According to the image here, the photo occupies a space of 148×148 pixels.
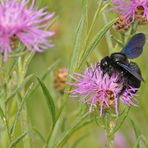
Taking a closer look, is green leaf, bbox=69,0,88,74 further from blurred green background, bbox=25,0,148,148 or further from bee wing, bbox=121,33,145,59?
blurred green background, bbox=25,0,148,148

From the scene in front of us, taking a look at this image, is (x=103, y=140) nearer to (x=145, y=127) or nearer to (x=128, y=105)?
(x=145, y=127)

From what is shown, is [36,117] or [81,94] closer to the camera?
[81,94]

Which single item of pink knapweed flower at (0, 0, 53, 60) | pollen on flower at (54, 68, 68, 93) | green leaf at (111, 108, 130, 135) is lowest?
green leaf at (111, 108, 130, 135)

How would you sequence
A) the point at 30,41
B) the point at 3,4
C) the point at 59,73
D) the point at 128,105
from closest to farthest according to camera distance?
the point at 30,41
the point at 3,4
the point at 128,105
the point at 59,73

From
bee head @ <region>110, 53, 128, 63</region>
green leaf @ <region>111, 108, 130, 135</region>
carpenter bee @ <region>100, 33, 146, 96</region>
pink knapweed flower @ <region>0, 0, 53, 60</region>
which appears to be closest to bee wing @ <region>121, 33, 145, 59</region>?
carpenter bee @ <region>100, 33, 146, 96</region>

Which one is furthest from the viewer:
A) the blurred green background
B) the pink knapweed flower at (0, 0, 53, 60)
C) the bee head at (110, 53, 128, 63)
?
the blurred green background

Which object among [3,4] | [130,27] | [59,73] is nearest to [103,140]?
[59,73]
